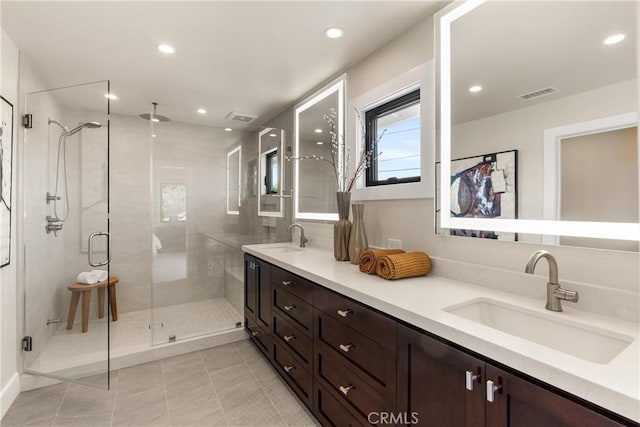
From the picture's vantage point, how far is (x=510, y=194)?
1380mm

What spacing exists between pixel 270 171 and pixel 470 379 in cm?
287

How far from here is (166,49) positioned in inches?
84.2

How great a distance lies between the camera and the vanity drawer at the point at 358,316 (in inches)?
47.1

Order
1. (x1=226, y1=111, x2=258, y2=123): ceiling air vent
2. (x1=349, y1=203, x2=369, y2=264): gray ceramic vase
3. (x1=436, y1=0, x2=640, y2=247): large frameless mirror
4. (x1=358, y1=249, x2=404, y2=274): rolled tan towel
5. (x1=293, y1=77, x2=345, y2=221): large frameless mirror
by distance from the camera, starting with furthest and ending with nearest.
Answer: (x1=226, y1=111, x2=258, y2=123): ceiling air vent, (x1=293, y1=77, x2=345, y2=221): large frameless mirror, (x1=349, y1=203, x2=369, y2=264): gray ceramic vase, (x1=358, y1=249, x2=404, y2=274): rolled tan towel, (x1=436, y1=0, x2=640, y2=247): large frameless mirror

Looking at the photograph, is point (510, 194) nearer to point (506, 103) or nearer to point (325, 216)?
point (506, 103)

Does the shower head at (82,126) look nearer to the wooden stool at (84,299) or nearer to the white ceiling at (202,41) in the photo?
the white ceiling at (202,41)

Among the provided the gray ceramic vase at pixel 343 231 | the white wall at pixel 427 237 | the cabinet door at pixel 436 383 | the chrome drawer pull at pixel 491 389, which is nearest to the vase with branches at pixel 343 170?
the gray ceramic vase at pixel 343 231

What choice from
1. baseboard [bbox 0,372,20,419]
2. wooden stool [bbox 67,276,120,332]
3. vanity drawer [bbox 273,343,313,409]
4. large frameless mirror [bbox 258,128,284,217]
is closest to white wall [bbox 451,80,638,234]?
vanity drawer [bbox 273,343,313,409]

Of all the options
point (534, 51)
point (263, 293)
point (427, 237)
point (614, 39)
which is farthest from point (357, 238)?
point (614, 39)

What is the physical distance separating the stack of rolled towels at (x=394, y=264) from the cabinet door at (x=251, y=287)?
1232 millimetres

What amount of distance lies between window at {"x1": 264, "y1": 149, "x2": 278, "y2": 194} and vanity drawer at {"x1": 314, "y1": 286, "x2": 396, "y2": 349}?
194 cm

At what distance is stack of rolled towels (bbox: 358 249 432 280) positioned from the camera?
153 centimetres

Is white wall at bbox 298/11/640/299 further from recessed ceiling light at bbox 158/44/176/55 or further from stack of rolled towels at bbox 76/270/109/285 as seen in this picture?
stack of rolled towels at bbox 76/270/109/285

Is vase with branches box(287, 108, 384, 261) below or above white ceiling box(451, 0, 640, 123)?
below
